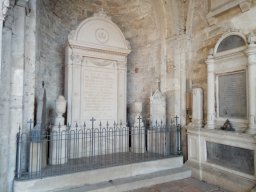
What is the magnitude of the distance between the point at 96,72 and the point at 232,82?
3119 mm

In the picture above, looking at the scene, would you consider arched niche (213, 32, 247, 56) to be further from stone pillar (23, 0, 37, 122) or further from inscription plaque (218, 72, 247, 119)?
stone pillar (23, 0, 37, 122)

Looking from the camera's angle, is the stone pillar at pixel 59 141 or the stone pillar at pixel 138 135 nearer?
the stone pillar at pixel 59 141

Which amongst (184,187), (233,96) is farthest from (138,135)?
(233,96)

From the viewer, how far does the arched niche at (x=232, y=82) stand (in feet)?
11.4

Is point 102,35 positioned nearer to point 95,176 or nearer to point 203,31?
point 203,31

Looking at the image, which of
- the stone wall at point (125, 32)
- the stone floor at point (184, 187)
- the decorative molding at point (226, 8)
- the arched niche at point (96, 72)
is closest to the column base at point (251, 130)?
the stone floor at point (184, 187)

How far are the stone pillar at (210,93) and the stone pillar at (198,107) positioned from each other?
210mm

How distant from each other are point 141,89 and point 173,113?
1.56 m

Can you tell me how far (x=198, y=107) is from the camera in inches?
173

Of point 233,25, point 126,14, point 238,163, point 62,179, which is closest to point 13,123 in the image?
point 62,179

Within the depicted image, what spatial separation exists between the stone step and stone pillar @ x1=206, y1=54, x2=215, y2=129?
1.14 m

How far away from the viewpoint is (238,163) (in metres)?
3.63

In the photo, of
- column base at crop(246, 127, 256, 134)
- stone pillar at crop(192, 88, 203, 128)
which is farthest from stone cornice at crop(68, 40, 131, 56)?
column base at crop(246, 127, 256, 134)

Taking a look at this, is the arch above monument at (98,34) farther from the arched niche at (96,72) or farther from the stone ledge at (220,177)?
the stone ledge at (220,177)
